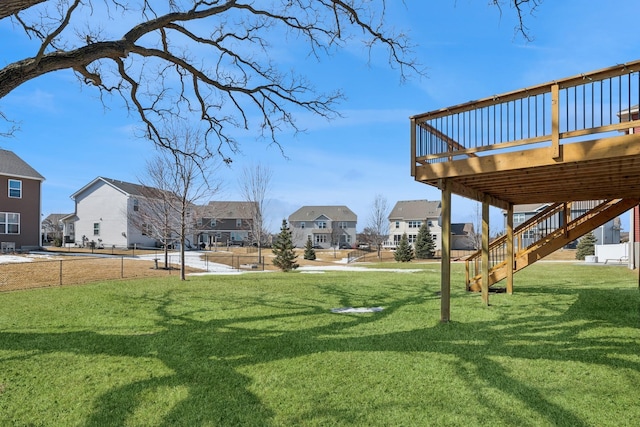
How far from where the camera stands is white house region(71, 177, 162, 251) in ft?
121

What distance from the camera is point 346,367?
4957 mm

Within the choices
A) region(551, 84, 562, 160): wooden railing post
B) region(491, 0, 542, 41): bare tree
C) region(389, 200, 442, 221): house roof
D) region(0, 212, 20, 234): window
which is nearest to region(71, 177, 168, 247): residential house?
region(0, 212, 20, 234): window

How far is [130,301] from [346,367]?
23.1ft

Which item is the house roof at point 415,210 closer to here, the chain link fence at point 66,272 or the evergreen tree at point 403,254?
the evergreen tree at point 403,254

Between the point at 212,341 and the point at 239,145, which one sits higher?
the point at 239,145

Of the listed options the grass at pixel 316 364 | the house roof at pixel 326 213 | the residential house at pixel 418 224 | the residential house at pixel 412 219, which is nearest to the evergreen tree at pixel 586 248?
the residential house at pixel 418 224

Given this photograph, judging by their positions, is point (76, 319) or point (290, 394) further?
point (76, 319)

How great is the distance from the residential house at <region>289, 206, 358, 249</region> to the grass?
51.6 m

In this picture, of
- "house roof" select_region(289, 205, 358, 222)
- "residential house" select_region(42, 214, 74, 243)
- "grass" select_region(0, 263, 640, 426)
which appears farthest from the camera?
"house roof" select_region(289, 205, 358, 222)

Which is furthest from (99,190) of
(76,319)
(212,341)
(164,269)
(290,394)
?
(290,394)

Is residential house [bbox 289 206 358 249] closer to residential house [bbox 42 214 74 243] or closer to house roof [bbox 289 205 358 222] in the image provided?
house roof [bbox 289 205 358 222]

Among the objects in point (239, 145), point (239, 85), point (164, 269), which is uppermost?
point (239, 85)

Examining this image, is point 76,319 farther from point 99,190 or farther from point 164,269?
point 99,190

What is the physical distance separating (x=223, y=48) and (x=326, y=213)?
52809mm
